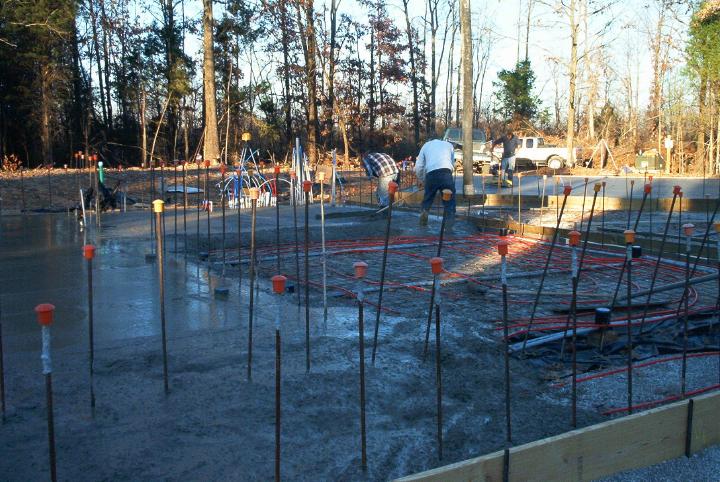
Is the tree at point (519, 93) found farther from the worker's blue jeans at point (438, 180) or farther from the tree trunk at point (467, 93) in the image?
the worker's blue jeans at point (438, 180)

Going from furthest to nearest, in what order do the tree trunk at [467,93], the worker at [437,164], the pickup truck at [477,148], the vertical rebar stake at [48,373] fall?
the pickup truck at [477,148]
the tree trunk at [467,93]
the worker at [437,164]
the vertical rebar stake at [48,373]

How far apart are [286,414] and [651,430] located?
1842 mm

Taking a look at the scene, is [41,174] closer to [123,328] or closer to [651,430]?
[123,328]

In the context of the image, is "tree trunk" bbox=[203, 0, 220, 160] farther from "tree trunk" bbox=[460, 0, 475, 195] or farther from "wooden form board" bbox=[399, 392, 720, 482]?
"wooden form board" bbox=[399, 392, 720, 482]

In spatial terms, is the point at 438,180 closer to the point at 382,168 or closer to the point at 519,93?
the point at 382,168

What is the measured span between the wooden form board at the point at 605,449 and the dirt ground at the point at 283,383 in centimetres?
35

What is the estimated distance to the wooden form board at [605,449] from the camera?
9.47 ft

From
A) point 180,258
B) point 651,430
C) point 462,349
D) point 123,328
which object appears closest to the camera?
point 651,430

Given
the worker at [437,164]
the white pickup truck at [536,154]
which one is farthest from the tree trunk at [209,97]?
the worker at [437,164]

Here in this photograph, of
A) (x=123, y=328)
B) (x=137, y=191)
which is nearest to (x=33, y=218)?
(x=137, y=191)

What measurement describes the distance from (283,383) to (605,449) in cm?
183

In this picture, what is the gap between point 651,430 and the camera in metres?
3.34

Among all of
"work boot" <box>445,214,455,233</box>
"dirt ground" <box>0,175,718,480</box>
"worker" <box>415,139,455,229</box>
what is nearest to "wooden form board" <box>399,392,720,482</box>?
"dirt ground" <box>0,175,718,480</box>

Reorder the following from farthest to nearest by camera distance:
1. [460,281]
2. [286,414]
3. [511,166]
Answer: [511,166] → [460,281] → [286,414]
